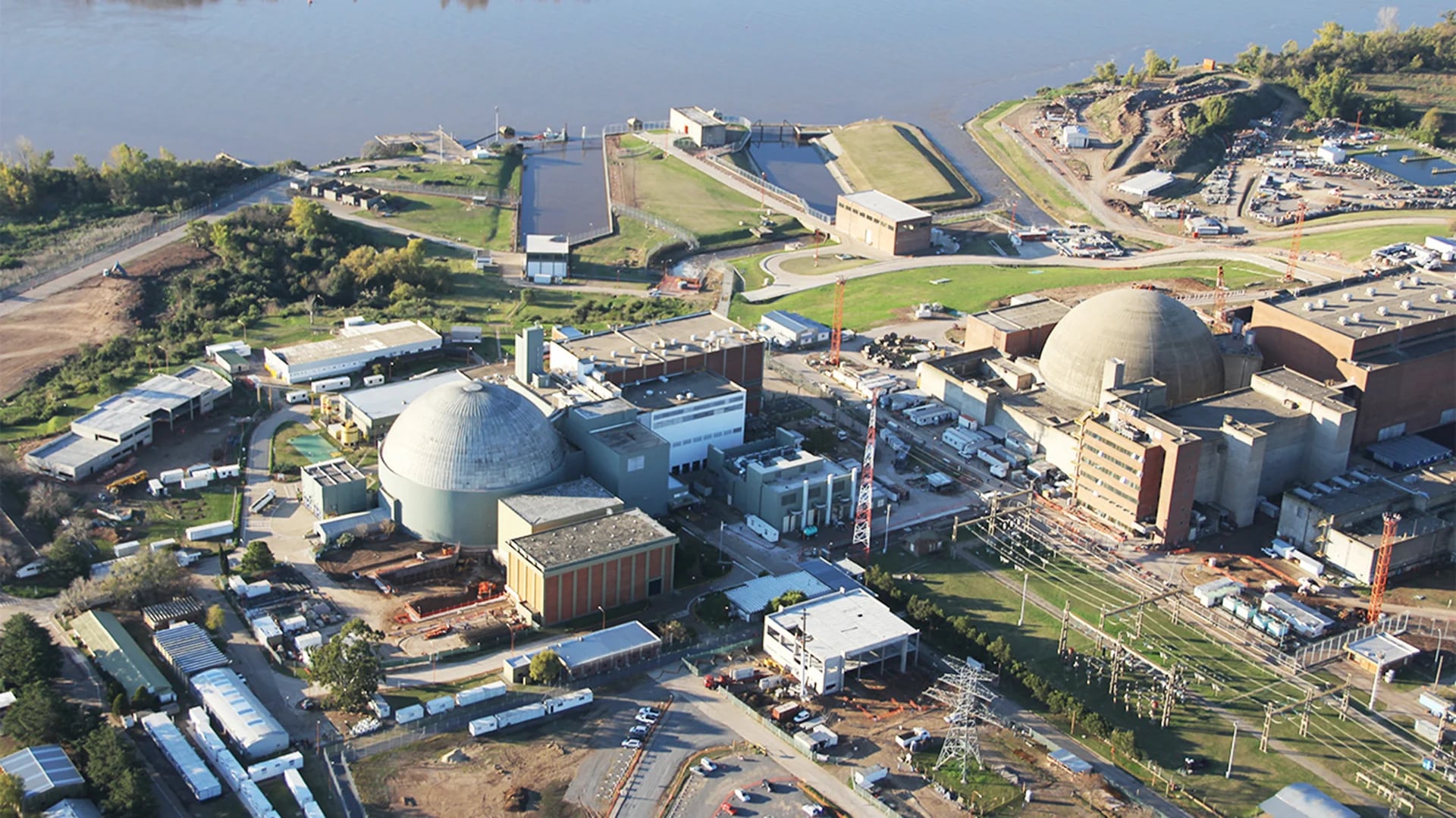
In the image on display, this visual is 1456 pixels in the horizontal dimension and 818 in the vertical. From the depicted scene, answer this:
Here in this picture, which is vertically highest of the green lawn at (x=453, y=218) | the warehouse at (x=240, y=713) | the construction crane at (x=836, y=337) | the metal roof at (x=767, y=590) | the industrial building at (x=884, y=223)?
the industrial building at (x=884, y=223)

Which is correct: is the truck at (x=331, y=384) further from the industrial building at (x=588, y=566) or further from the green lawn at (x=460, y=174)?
the green lawn at (x=460, y=174)

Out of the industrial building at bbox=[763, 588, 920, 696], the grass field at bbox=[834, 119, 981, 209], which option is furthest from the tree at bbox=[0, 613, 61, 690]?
the grass field at bbox=[834, 119, 981, 209]

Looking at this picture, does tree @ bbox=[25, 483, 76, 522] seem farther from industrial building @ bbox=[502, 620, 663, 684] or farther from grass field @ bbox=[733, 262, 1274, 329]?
grass field @ bbox=[733, 262, 1274, 329]

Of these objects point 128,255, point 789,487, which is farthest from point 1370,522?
point 128,255

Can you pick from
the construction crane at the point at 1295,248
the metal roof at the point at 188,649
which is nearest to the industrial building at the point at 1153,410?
the construction crane at the point at 1295,248

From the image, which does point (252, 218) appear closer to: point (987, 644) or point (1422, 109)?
point (987, 644)
